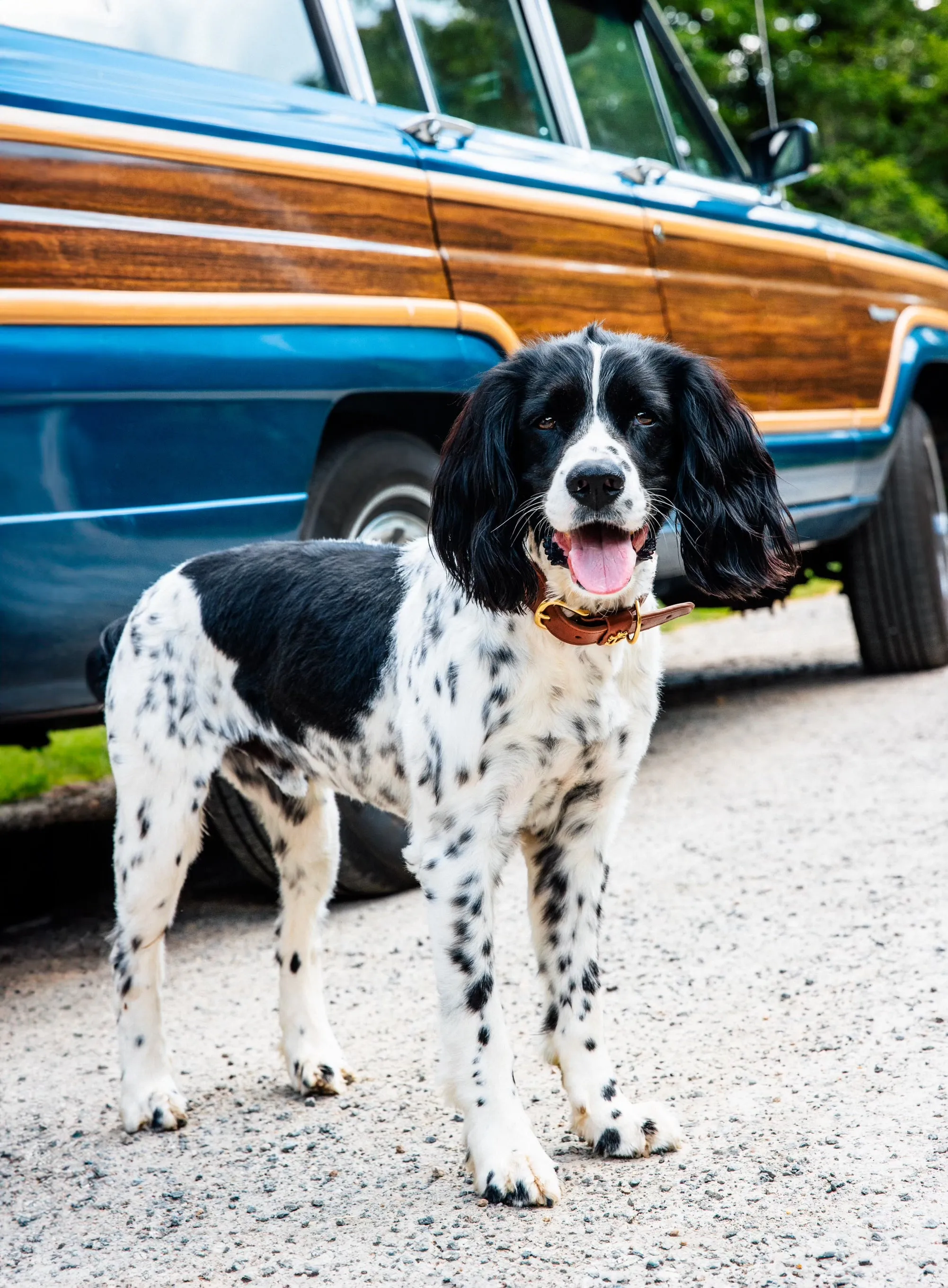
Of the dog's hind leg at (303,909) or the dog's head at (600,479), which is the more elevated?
the dog's head at (600,479)

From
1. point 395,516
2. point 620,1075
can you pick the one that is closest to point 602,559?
point 620,1075

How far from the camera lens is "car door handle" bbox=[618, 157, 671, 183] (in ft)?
16.7

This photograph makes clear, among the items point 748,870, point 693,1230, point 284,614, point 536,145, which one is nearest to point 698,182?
point 536,145

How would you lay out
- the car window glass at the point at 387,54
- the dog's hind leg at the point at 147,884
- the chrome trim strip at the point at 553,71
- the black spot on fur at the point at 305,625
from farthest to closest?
the chrome trim strip at the point at 553,71 < the car window glass at the point at 387,54 < the dog's hind leg at the point at 147,884 < the black spot on fur at the point at 305,625

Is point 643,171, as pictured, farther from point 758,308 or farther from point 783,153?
point 783,153

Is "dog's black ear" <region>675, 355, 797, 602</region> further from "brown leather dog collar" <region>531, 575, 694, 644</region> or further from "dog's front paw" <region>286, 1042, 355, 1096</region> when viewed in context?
"dog's front paw" <region>286, 1042, 355, 1096</region>

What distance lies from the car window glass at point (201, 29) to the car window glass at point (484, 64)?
61 cm

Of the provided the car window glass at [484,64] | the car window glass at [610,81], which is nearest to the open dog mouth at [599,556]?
the car window glass at [484,64]

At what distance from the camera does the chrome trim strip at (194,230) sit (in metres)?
3.19

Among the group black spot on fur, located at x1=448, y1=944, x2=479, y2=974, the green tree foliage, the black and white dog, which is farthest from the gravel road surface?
the green tree foliage

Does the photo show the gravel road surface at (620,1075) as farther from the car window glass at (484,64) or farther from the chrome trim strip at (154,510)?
the car window glass at (484,64)

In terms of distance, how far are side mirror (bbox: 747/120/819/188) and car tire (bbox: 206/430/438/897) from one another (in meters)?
2.50

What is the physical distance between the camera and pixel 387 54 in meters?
4.40

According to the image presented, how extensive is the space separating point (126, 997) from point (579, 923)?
107 centimetres
